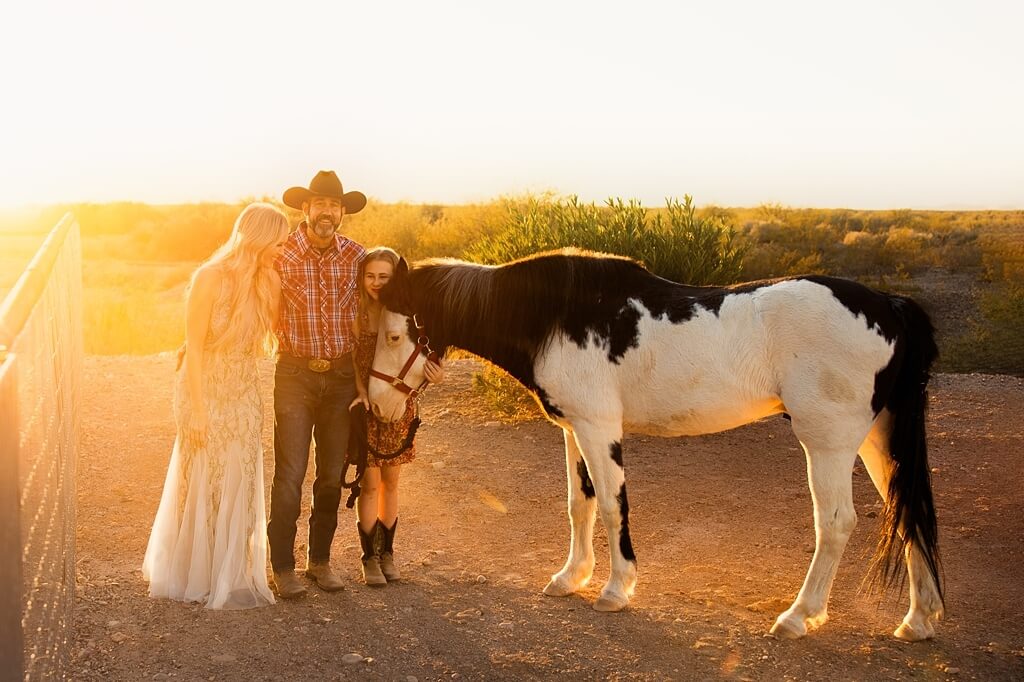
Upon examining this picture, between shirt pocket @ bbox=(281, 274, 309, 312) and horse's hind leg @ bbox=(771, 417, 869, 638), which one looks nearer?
horse's hind leg @ bbox=(771, 417, 869, 638)

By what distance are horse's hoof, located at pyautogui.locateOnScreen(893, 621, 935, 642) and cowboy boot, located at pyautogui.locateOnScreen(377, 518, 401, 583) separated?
286cm

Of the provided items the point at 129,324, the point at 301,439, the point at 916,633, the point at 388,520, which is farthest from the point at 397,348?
the point at 129,324

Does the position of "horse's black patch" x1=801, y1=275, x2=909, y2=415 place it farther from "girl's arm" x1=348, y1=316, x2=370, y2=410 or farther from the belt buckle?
the belt buckle

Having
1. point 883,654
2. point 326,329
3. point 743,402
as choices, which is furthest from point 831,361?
point 326,329

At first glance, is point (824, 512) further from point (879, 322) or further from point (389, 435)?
point (389, 435)

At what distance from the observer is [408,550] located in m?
6.25

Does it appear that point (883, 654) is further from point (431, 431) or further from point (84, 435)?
point (84, 435)

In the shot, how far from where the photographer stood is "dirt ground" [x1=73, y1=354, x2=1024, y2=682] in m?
4.54

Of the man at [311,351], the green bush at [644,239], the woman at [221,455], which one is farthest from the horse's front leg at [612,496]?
the green bush at [644,239]

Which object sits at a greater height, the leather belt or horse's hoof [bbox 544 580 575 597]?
the leather belt

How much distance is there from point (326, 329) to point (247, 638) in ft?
5.45

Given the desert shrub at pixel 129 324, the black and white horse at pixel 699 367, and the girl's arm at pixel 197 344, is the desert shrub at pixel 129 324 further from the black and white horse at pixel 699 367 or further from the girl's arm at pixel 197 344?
the black and white horse at pixel 699 367

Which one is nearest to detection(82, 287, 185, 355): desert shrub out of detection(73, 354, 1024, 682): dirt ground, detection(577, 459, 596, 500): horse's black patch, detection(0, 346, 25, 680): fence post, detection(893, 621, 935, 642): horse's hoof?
detection(73, 354, 1024, 682): dirt ground

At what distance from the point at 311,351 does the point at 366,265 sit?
58 centimetres
